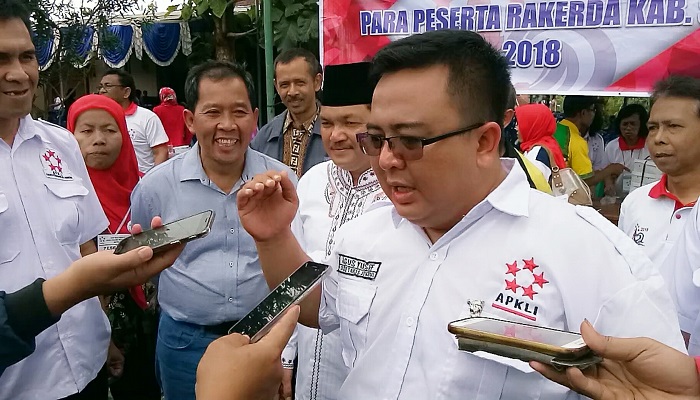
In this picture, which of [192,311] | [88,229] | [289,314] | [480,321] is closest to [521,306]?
[480,321]

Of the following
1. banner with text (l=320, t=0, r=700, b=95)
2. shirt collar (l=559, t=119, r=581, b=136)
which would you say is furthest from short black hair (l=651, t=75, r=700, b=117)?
shirt collar (l=559, t=119, r=581, b=136)

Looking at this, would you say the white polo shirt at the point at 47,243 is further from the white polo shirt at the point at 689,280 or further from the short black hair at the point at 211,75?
the white polo shirt at the point at 689,280

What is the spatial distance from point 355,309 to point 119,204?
273 centimetres

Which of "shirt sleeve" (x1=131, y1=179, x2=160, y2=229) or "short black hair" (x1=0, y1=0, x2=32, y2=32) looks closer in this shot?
"short black hair" (x1=0, y1=0, x2=32, y2=32)

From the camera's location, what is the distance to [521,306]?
1.36m

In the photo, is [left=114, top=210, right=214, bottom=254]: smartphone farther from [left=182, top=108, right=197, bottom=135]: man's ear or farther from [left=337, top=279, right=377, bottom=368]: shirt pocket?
[left=182, top=108, right=197, bottom=135]: man's ear

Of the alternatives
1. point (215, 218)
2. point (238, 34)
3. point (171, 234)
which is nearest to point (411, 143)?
point (171, 234)

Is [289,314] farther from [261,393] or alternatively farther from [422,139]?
[422,139]

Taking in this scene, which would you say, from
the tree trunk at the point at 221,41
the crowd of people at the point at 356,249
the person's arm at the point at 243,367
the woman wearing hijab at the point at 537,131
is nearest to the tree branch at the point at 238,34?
the tree trunk at the point at 221,41

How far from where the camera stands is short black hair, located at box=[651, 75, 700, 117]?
270cm

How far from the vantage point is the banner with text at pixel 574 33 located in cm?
345

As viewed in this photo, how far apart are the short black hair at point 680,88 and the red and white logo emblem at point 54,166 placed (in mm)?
2736

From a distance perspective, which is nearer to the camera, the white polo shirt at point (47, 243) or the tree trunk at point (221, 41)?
the white polo shirt at point (47, 243)

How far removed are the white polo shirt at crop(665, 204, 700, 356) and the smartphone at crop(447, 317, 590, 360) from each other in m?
1.47
